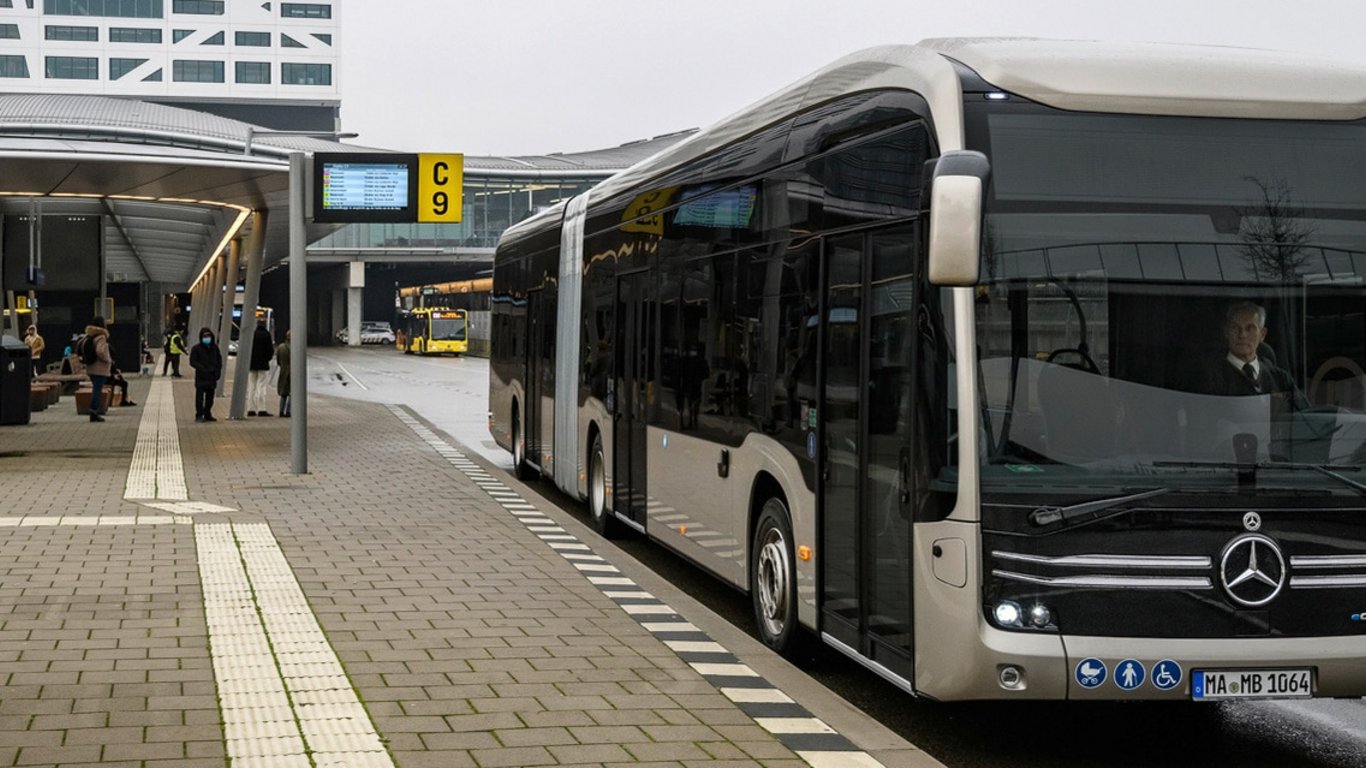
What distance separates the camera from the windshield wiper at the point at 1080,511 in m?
6.40

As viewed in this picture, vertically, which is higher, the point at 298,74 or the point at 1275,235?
the point at 298,74

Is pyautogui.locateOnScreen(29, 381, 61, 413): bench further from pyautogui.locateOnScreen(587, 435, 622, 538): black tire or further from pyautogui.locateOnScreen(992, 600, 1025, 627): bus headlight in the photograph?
pyautogui.locateOnScreen(992, 600, 1025, 627): bus headlight

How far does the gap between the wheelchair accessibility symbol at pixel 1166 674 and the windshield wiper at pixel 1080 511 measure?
0.57 meters

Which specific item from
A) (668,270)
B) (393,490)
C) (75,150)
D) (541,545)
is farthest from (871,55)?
(75,150)

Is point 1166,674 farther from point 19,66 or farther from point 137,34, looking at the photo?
point 19,66

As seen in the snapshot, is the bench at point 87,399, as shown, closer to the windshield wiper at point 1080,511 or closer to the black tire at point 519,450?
the black tire at point 519,450

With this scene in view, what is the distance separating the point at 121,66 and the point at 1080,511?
126 m

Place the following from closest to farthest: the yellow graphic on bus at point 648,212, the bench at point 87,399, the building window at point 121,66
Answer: the yellow graphic on bus at point 648,212 < the bench at point 87,399 < the building window at point 121,66

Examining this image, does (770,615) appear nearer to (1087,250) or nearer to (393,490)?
(1087,250)

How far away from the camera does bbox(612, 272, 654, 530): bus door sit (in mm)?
12359

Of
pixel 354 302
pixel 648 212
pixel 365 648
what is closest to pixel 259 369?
pixel 648 212

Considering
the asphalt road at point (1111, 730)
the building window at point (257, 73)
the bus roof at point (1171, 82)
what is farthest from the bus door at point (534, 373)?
the building window at point (257, 73)

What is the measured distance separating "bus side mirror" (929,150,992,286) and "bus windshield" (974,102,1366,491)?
16.2 inches

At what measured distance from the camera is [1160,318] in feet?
21.4
